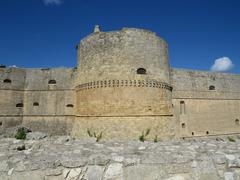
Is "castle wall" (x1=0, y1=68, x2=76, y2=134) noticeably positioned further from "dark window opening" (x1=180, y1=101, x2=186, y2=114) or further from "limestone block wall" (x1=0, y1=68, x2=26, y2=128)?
"dark window opening" (x1=180, y1=101, x2=186, y2=114)

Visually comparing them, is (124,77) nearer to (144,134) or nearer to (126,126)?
(126,126)

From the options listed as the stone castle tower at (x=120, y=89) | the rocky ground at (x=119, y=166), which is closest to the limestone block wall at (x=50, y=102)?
the stone castle tower at (x=120, y=89)

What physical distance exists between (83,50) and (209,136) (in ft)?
41.0

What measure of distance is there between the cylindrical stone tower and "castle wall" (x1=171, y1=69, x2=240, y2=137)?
569 centimetres

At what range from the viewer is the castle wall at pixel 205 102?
17703 mm

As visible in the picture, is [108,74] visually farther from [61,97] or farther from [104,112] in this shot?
[61,97]

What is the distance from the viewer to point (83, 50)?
13.0m

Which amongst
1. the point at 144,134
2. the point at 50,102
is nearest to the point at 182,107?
the point at 144,134

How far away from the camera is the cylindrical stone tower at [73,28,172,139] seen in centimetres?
1136

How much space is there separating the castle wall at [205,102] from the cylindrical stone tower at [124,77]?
18.7 feet

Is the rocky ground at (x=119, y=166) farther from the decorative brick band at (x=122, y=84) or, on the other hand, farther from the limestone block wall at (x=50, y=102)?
the limestone block wall at (x=50, y=102)

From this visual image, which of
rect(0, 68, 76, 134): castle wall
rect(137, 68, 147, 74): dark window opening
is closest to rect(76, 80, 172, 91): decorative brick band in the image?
rect(137, 68, 147, 74): dark window opening

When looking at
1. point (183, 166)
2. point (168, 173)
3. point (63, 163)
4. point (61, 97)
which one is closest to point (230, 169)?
point (183, 166)

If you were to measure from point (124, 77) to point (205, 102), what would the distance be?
33.1 ft
